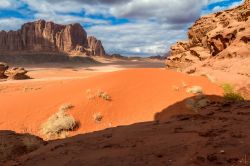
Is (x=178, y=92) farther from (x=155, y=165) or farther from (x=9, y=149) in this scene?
(x=155, y=165)

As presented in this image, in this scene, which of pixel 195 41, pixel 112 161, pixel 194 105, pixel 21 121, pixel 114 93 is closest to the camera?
pixel 112 161

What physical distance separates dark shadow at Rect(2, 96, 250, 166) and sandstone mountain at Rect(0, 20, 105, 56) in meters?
148

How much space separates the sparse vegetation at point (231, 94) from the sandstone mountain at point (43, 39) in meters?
141

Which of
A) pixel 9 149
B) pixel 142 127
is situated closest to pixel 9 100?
pixel 9 149

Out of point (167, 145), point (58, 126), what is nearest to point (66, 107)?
point (58, 126)

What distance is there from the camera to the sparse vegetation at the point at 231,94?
14.1 m

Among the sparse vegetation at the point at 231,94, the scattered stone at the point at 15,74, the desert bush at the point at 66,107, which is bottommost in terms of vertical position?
the scattered stone at the point at 15,74

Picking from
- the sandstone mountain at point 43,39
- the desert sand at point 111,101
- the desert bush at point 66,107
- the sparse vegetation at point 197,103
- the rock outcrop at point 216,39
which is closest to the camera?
the sparse vegetation at point 197,103

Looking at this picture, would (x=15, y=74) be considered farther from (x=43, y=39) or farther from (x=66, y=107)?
(x=43, y=39)

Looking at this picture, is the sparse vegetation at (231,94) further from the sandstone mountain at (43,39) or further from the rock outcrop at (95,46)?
the rock outcrop at (95,46)

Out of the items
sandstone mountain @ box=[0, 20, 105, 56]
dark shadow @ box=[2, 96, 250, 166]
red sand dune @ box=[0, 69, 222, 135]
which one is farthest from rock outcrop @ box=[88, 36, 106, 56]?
dark shadow @ box=[2, 96, 250, 166]

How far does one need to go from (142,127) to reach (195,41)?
1785 cm

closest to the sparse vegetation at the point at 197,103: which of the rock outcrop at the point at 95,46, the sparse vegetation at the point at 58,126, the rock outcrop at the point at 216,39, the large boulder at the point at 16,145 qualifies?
the sparse vegetation at the point at 58,126

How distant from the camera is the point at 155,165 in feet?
17.3
